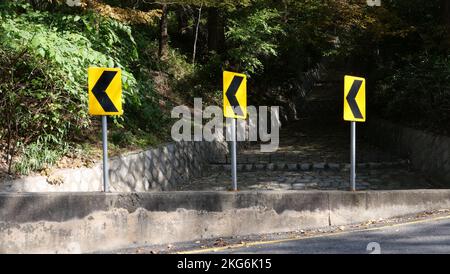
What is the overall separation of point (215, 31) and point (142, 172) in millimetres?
10281

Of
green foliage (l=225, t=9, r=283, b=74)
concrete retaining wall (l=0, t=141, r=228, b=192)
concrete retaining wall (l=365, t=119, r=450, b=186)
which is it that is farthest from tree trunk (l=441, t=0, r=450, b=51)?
concrete retaining wall (l=0, t=141, r=228, b=192)

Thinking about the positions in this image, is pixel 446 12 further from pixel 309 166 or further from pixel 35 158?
pixel 35 158

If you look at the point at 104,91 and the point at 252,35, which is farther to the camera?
the point at 252,35

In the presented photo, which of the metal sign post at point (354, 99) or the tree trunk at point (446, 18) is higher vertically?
the tree trunk at point (446, 18)

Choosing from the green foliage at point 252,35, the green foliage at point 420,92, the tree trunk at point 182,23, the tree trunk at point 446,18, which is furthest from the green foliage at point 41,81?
the tree trunk at point 182,23

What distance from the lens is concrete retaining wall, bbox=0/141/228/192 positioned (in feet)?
27.0

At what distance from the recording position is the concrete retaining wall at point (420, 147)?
12.1 m

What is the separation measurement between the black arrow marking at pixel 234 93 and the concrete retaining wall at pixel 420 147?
6.81 meters

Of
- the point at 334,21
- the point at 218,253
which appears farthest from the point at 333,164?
the point at 218,253

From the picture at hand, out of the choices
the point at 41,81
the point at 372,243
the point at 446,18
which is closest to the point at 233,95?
the point at 372,243

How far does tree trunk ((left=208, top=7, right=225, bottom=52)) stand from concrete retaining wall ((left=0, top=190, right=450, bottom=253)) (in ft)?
43.1

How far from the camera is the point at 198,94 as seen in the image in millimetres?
17734

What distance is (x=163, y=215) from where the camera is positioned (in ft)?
22.0

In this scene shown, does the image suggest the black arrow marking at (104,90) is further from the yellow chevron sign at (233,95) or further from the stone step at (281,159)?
the stone step at (281,159)
